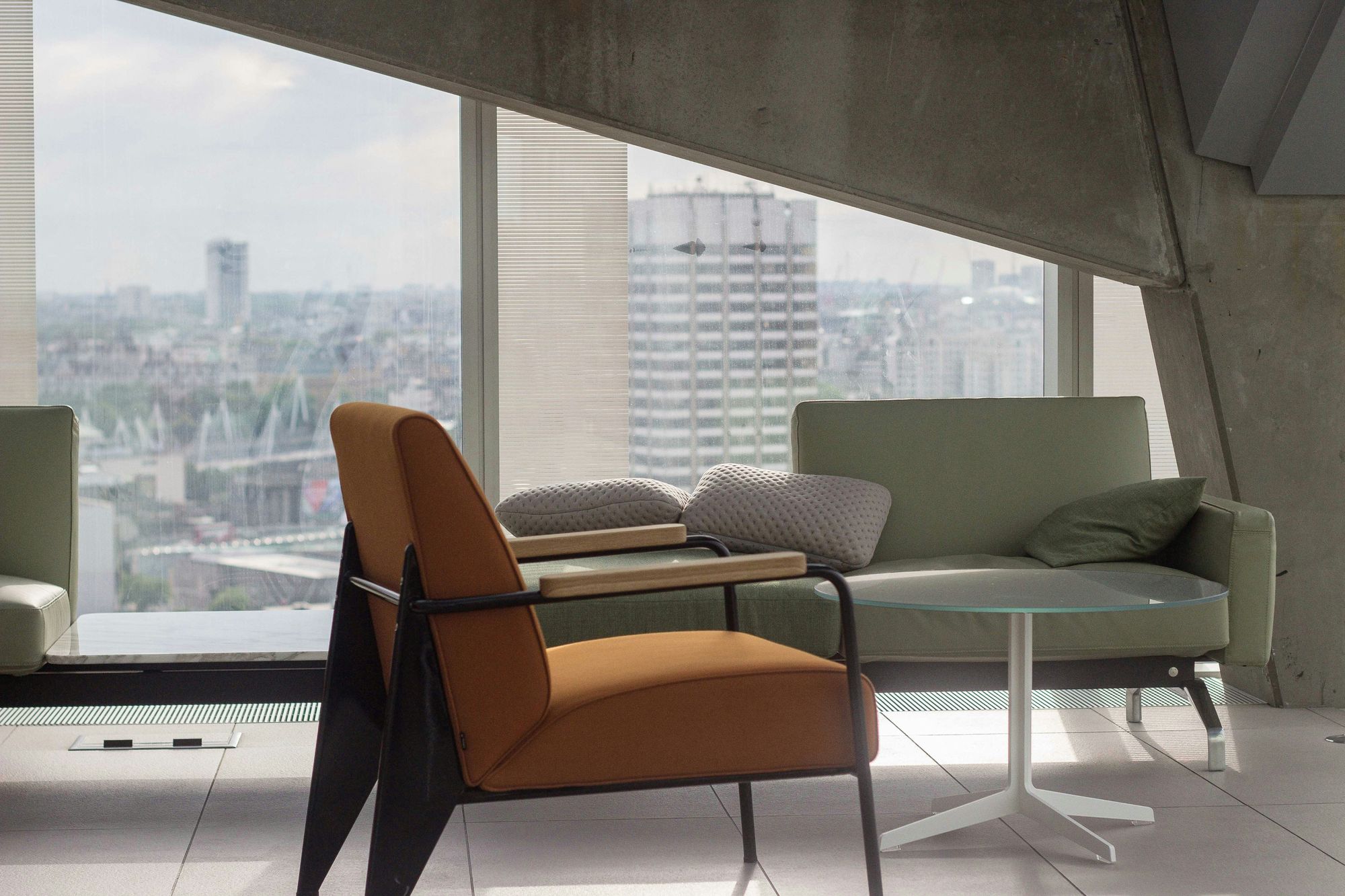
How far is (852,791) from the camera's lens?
2.90 m

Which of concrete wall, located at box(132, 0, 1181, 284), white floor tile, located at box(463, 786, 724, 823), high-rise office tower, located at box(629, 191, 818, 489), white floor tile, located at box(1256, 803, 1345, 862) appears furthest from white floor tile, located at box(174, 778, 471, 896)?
high-rise office tower, located at box(629, 191, 818, 489)

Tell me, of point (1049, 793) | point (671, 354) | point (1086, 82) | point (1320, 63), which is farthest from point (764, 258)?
point (1049, 793)

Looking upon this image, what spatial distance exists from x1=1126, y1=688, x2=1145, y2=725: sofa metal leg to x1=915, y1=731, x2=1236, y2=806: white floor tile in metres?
0.10

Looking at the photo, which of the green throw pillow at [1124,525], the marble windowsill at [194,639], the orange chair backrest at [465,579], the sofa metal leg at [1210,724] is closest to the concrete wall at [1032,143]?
the green throw pillow at [1124,525]

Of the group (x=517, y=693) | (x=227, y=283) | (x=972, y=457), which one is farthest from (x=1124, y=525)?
(x=227, y=283)

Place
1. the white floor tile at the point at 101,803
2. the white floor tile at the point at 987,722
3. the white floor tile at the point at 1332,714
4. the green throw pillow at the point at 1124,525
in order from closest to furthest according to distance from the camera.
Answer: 1. the white floor tile at the point at 101,803
2. the green throw pillow at the point at 1124,525
3. the white floor tile at the point at 987,722
4. the white floor tile at the point at 1332,714

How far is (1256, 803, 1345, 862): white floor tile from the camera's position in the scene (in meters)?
2.55

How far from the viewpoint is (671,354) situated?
4711 mm

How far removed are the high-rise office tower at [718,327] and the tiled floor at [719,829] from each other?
163cm

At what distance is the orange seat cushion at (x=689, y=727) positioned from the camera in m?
1.82

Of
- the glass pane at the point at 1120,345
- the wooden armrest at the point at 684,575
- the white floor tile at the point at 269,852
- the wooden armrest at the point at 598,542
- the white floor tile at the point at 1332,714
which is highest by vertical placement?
the glass pane at the point at 1120,345

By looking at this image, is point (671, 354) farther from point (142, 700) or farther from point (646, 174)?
point (142, 700)

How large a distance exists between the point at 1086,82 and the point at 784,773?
2682 millimetres

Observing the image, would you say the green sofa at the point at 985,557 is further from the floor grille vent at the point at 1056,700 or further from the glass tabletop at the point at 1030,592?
the glass tabletop at the point at 1030,592
